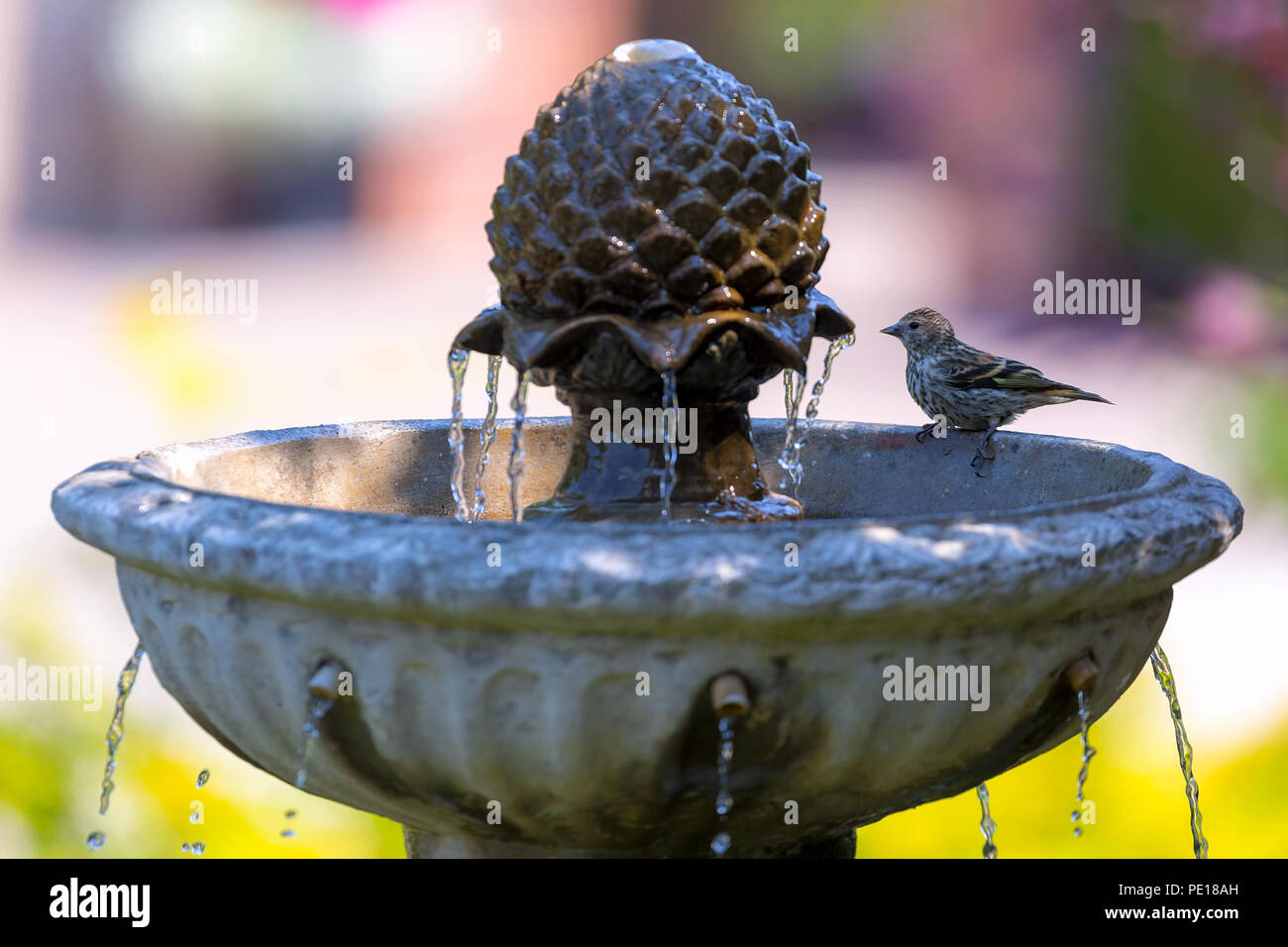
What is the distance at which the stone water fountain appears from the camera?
1438 mm

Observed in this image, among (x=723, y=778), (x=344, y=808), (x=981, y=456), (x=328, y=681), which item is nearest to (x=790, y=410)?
(x=981, y=456)

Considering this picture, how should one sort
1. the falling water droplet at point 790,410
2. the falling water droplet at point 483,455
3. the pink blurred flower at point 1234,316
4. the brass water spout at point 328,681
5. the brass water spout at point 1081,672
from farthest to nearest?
the pink blurred flower at point 1234,316 < the falling water droplet at point 483,455 < the falling water droplet at point 790,410 < the brass water spout at point 1081,672 < the brass water spout at point 328,681

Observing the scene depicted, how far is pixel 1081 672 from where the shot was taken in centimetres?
165

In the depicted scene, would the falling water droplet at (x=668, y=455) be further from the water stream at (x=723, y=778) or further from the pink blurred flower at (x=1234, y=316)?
the pink blurred flower at (x=1234, y=316)

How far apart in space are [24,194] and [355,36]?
8.90ft

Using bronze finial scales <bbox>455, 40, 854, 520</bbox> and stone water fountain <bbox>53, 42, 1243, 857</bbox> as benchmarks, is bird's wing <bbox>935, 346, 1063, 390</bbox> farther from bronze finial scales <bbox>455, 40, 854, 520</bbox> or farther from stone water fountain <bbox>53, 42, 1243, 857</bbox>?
bronze finial scales <bbox>455, 40, 854, 520</bbox>

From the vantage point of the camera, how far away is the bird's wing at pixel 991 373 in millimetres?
2512

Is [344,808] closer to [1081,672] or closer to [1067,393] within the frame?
[1067,393]

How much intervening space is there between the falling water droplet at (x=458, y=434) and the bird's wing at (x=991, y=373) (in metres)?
0.88

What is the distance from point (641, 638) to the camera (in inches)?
57.1

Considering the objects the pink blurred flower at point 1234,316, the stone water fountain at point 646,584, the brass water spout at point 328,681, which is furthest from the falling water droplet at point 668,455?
the pink blurred flower at point 1234,316

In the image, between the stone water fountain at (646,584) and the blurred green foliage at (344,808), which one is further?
the blurred green foliage at (344,808)

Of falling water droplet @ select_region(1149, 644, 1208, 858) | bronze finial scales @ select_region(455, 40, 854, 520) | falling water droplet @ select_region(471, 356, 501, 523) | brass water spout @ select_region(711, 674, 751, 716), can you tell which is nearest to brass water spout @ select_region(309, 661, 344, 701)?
brass water spout @ select_region(711, 674, 751, 716)
